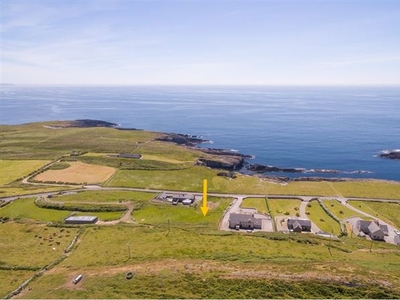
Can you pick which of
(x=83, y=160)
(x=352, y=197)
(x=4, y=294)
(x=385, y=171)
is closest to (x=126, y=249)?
(x=4, y=294)

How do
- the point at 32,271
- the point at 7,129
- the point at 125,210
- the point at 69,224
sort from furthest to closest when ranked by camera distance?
1. the point at 7,129
2. the point at 125,210
3. the point at 69,224
4. the point at 32,271

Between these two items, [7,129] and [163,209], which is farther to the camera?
[7,129]

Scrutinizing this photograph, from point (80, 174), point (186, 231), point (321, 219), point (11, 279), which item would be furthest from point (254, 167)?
point (11, 279)

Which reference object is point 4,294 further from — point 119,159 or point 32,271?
point 119,159

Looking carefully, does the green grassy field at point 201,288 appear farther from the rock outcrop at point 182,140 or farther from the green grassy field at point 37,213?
the rock outcrop at point 182,140

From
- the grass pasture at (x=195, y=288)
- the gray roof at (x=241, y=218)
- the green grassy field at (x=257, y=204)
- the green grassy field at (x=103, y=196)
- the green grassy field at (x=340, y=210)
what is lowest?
the green grassy field at (x=103, y=196)

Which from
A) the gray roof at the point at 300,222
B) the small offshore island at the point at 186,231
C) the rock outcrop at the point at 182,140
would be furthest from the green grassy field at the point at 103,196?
the rock outcrop at the point at 182,140

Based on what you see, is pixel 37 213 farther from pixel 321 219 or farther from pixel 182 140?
pixel 182 140
